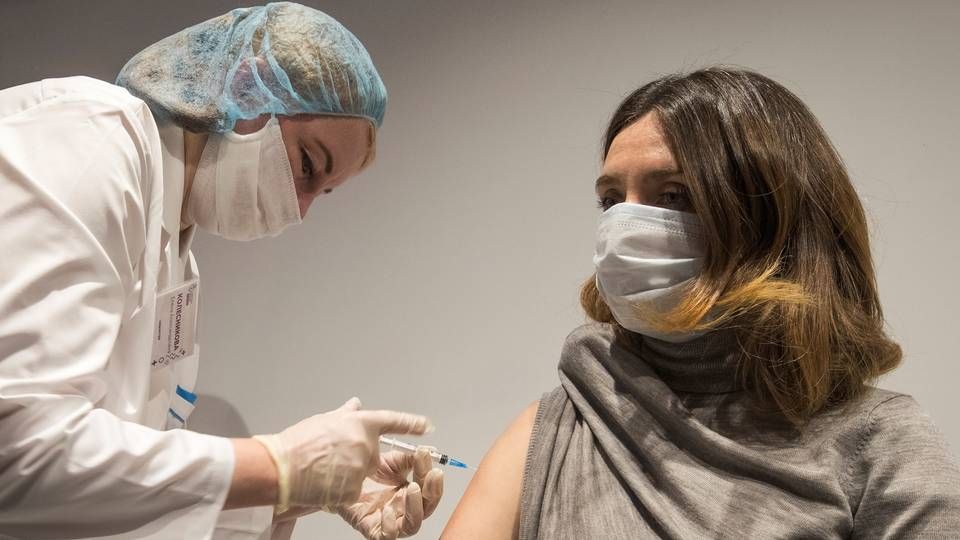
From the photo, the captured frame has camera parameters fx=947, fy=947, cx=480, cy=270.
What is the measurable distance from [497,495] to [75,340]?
67 centimetres

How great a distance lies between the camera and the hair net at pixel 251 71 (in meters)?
1.45

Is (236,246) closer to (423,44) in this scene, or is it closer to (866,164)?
(423,44)

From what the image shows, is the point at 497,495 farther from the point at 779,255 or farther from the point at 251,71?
the point at 251,71

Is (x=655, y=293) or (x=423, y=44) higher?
(x=423, y=44)

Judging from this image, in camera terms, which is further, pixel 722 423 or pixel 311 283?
pixel 311 283

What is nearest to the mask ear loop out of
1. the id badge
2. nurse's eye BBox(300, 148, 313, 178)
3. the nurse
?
the nurse

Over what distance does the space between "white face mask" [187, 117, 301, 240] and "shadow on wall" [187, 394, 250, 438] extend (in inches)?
36.9

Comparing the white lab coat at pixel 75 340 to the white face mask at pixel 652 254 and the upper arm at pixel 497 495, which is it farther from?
the white face mask at pixel 652 254

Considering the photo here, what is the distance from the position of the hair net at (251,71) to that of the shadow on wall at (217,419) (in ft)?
3.57

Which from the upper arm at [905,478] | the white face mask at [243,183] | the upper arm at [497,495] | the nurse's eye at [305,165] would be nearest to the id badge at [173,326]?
the white face mask at [243,183]

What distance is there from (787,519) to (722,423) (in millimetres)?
185

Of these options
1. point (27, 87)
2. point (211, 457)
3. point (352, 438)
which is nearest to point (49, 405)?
point (211, 457)

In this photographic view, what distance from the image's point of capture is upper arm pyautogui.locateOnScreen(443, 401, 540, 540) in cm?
142

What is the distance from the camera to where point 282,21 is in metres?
1.51
